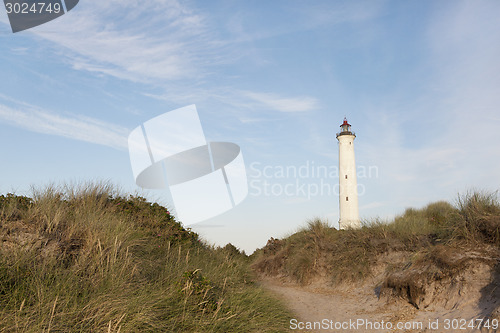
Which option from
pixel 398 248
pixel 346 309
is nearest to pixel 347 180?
pixel 398 248

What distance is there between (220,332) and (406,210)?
21157 millimetres

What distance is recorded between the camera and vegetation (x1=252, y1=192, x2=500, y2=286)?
8102mm

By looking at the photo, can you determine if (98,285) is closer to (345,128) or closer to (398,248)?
(398,248)

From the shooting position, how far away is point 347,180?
3353 cm

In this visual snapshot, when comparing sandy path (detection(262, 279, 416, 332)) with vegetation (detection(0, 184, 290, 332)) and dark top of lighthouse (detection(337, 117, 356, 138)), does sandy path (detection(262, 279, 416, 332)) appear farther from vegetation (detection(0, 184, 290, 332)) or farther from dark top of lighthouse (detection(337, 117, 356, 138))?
dark top of lighthouse (detection(337, 117, 356, 138))

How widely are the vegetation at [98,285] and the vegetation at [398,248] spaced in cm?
429

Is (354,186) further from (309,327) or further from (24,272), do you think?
(24,272)

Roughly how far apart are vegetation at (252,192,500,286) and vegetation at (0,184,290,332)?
4.29 metres

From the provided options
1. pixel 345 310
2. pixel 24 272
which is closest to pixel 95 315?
pixel 24 272

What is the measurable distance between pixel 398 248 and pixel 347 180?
75.1 feet

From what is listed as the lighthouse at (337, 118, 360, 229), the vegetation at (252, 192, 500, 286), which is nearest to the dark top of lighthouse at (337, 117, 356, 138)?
the lighthouse at (337, 118, 360, 229)

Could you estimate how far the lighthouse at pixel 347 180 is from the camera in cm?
3303

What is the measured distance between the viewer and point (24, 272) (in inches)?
187

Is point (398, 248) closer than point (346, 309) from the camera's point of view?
No
